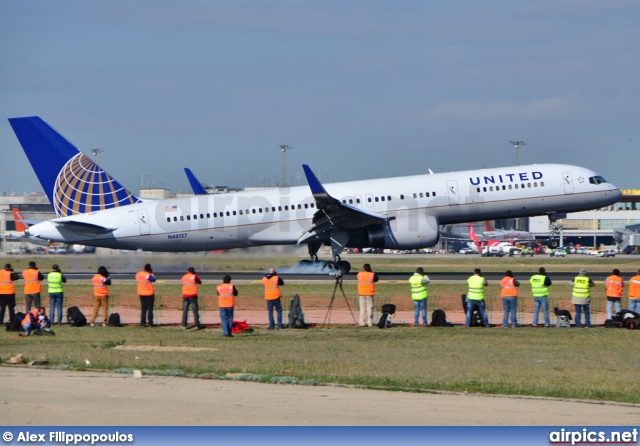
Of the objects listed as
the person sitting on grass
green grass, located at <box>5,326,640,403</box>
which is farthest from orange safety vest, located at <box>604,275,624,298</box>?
the person sitting on grass

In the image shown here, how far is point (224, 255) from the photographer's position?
172ft

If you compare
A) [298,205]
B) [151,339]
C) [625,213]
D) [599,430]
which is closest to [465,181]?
[298,205]

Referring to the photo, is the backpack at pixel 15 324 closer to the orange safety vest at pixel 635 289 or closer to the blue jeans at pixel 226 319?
the blue jeans at pixel 226 319

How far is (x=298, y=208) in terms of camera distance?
50.5m

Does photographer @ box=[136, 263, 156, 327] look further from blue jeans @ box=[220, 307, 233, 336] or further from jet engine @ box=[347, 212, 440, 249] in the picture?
jet engine @ box=[347, 212, 440, 249]

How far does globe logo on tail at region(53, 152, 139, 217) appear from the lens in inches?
1984

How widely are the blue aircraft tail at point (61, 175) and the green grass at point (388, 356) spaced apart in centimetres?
2148

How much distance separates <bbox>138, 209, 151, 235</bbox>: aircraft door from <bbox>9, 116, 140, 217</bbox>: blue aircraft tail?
176 cm

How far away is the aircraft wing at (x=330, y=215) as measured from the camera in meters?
46.8

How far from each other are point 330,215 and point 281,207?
3.62 m

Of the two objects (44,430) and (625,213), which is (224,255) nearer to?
(44,430)

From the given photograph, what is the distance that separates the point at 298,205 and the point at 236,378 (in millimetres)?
31834

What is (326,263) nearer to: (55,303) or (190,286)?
(190,286)

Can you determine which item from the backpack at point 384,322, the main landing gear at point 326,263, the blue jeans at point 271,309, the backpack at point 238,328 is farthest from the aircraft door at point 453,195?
the backpack at point 238,328
